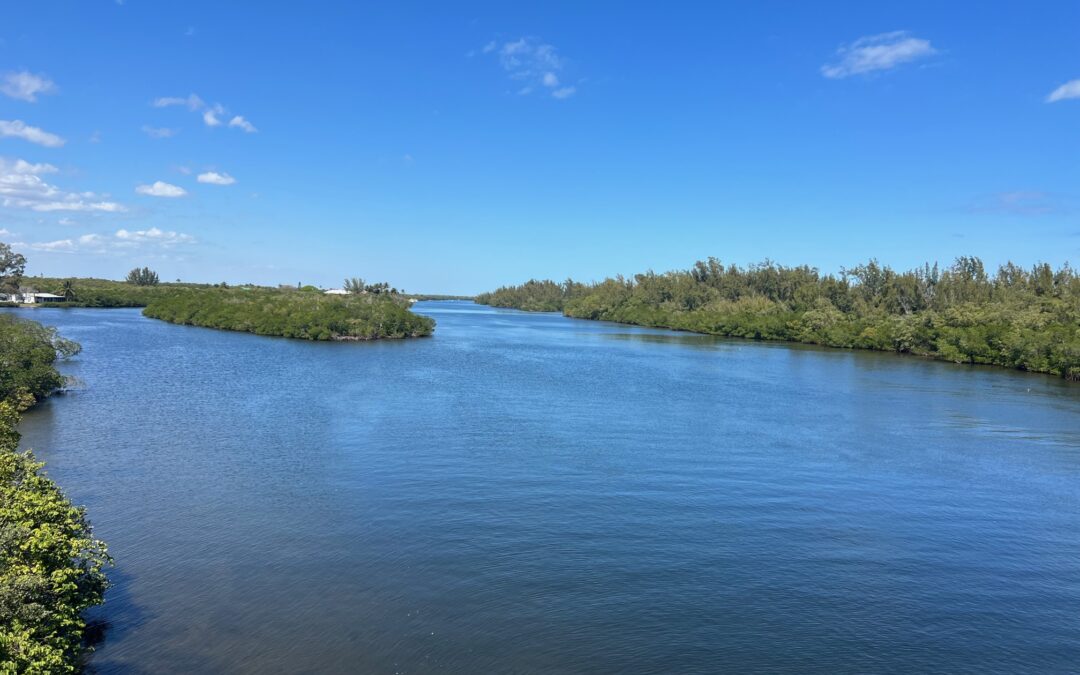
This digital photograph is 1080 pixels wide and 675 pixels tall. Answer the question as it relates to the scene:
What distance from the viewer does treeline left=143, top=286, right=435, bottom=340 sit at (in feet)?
268

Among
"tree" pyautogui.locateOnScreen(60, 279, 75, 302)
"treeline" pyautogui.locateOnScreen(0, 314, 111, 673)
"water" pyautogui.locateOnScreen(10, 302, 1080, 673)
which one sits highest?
"tree" pyautogui.locateOnScreen(60, 279, 75, 302)

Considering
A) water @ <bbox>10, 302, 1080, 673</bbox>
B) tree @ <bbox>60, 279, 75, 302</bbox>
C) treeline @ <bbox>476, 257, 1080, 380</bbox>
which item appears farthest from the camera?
tree @ <bbox>60, 279, 75, 302</bbox>

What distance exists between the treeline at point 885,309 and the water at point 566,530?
28.7 meters

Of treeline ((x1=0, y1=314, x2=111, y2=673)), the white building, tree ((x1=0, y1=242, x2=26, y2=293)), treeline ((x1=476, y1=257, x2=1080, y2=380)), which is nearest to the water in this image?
treeline ((x1=0, y1=314, x2=111, y2=673))

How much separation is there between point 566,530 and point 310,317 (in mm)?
68468

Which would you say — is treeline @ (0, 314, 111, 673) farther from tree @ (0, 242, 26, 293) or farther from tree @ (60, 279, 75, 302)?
tree @ (60, 279, 75, 302)

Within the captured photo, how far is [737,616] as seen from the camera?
1568cm

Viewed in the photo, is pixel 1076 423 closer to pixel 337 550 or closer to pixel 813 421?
pixel 813 421

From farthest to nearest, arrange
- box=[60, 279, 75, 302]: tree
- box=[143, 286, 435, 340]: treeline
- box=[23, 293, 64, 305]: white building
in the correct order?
box=[60, 279, 75, 302]: tree
box=[23, 293, 64, 305]: white building
box=[143, 286, 435, 340]: treeline

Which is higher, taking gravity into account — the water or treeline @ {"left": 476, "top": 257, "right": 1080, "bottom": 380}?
treeline @ {"left": 476, "top": 257, "right": 1080, "bottom": 380}

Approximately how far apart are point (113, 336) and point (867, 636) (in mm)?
81132

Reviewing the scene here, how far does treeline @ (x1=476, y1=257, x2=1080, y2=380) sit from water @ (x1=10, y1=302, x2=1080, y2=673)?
2869 cm

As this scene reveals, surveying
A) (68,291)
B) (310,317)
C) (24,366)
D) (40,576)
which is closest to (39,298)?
(68,291)

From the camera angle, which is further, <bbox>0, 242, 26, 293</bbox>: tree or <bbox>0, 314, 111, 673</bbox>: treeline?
<bbox>0, 242, 26, 293</bbox>: tree
